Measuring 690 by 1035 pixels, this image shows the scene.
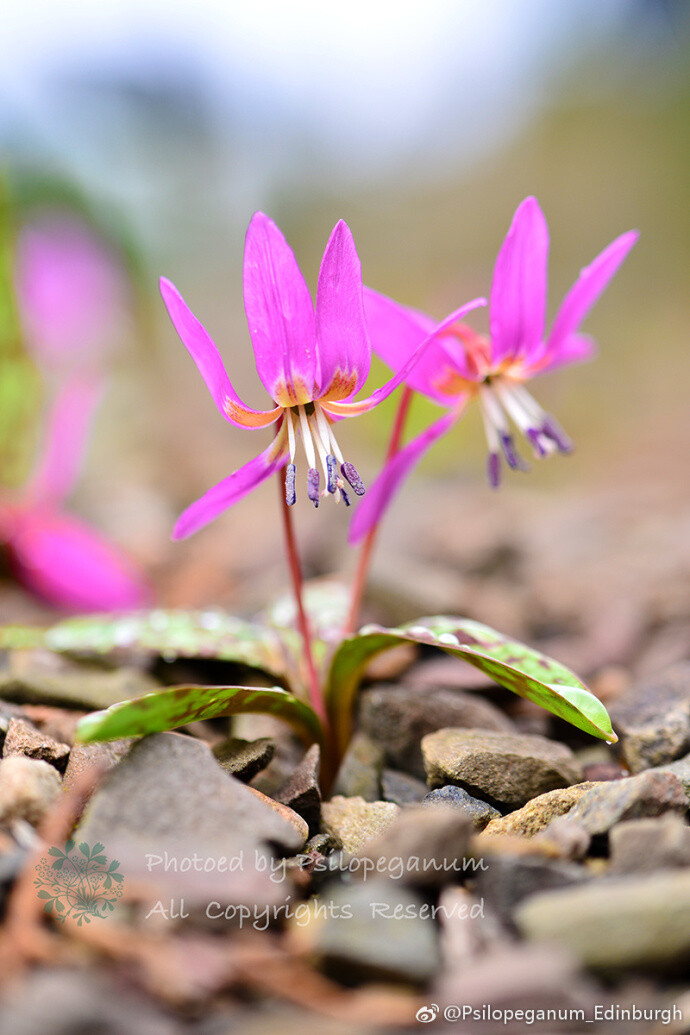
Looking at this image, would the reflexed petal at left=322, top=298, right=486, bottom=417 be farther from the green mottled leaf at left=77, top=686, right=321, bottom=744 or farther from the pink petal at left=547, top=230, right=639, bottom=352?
the green mottled leaf at left=77, top=686, right=321, bottom=744

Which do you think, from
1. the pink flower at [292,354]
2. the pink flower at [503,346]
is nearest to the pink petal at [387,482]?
the pink flower at [503,346]

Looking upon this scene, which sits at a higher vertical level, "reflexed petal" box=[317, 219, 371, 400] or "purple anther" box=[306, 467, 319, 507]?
"reflexed petal" box=[317, 219, 371, 400]

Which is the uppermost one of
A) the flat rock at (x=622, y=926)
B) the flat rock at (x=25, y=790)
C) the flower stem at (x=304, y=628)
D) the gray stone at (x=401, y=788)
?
the flower stem at (x=304, y=628)

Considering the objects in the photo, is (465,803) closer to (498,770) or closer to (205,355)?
(498,770)

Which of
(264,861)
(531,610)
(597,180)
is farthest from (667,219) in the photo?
(264,861)

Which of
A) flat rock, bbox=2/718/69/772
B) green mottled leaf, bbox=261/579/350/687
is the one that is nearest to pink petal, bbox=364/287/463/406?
green mottled leaf, bbox=261/579/350/687
